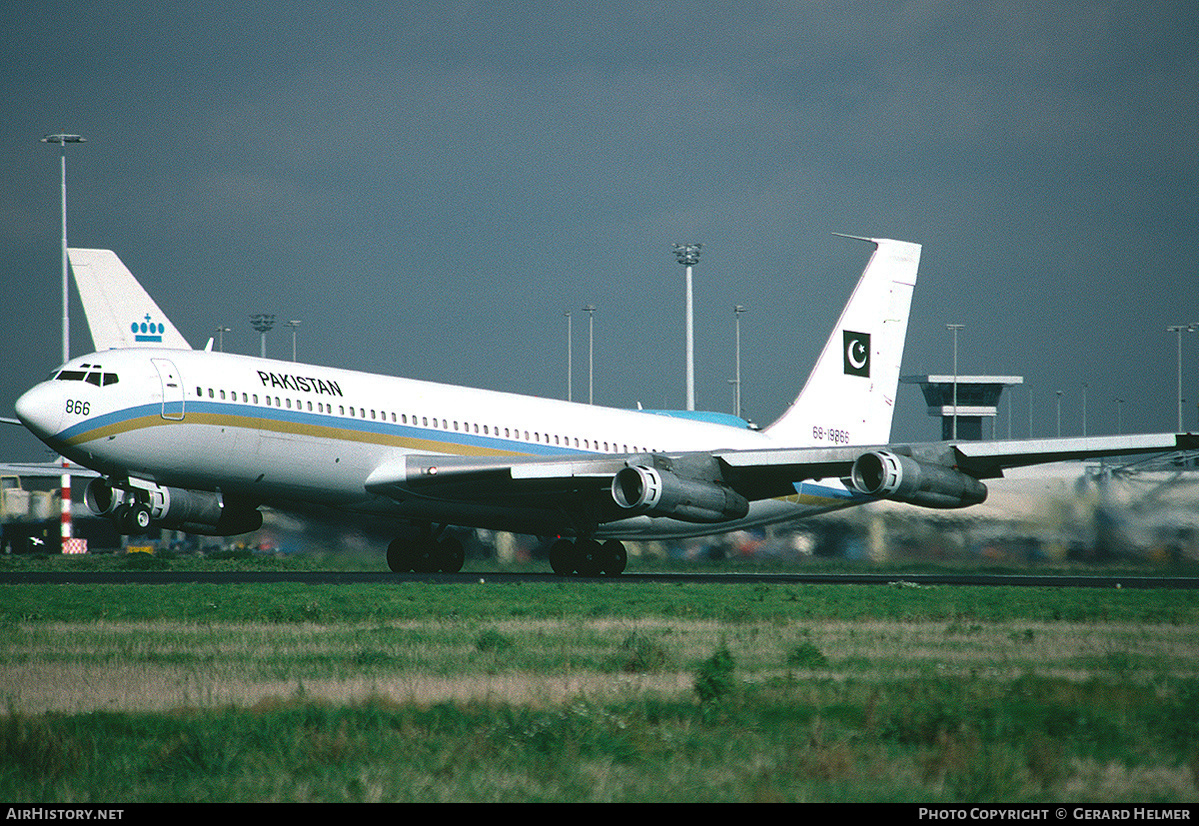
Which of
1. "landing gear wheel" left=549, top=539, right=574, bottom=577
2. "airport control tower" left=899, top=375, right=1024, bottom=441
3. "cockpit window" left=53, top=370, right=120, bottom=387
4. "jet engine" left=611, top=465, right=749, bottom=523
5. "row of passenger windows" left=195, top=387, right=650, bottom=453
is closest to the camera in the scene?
"cockpit window" left=53, top=370, right=120, bottom=387

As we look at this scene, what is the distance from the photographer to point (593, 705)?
1229 centimetres

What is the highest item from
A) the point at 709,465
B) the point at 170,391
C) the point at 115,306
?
the point at 115,306

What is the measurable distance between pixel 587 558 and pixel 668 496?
16.6 ft

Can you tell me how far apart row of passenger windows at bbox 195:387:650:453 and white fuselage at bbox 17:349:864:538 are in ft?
0.12

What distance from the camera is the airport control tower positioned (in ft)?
426

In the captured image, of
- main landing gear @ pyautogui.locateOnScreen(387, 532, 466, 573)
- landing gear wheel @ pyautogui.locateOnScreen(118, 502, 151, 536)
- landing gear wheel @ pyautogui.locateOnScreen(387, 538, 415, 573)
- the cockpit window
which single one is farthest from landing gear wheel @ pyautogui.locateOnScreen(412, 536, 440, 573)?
the cockpit window

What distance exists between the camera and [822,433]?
44.1m

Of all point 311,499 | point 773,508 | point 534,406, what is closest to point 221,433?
point 311,499

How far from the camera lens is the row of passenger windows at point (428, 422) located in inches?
1227

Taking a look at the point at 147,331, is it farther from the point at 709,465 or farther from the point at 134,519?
the point at 709,465

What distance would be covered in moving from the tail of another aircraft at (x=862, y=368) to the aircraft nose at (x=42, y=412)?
74.8 feet

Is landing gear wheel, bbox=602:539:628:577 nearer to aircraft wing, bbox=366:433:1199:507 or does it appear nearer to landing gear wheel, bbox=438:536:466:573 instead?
aircraft wing, bbox=366:433:1199:507

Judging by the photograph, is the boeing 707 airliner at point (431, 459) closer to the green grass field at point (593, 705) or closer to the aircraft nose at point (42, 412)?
the aircraft nose at point (42, 412)

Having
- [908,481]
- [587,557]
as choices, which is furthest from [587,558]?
[908,481]
